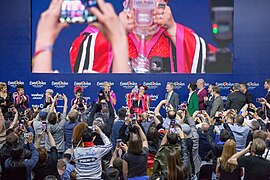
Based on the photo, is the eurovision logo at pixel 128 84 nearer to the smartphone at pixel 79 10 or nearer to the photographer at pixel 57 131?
the smartphone at pixel 79 10

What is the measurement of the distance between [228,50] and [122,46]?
9.94 feet

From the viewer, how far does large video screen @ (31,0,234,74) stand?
12.6 m

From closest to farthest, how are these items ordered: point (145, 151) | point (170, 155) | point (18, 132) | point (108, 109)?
1. point (170, 155)
2. point (145, 151)
3. point (18, 132)
4. point (108, 109)

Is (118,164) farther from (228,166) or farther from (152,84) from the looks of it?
(152,84)

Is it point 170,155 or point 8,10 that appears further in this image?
point 8,10

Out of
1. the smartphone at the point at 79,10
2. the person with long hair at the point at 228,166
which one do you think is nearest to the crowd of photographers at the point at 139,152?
the person with long hair at the point at 228,166

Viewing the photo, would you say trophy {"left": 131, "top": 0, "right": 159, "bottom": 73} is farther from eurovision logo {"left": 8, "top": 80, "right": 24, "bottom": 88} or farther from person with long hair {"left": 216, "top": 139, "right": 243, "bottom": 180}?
person with long hair {"left": 216, "top": 139, "right": 243, "bottom": 180}

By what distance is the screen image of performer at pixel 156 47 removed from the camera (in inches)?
498

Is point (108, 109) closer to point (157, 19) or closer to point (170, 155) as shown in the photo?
point (170, 155)

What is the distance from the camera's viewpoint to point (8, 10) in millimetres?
13008

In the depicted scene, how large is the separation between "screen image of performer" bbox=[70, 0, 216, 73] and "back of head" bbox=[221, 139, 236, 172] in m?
7.82

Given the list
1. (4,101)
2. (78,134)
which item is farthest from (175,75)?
(78,134)

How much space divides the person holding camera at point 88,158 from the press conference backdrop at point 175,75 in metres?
7.78

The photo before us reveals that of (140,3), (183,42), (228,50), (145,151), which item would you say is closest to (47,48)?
(140,3)
